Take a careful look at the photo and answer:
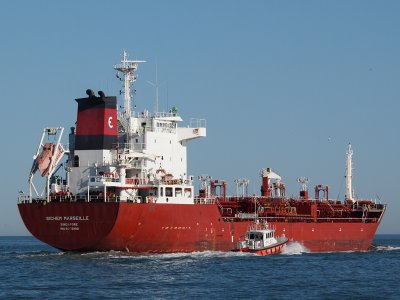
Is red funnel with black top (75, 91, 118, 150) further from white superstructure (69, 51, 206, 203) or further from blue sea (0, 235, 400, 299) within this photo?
blue sea (0, 235, 400, 299)

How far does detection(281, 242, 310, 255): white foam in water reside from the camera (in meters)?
63.0

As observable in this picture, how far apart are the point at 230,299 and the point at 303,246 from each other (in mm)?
30333

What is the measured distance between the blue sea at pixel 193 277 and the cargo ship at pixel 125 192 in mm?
1251

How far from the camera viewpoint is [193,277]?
42.9 metres

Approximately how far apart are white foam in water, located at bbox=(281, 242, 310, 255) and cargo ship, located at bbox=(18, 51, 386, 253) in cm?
160

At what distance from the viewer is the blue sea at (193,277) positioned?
37781 mm

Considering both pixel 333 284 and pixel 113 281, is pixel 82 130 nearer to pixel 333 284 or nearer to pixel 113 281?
pixel 113 281

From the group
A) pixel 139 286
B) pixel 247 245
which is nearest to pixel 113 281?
pixel 139 286

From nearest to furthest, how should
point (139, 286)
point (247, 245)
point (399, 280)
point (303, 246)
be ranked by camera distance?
point (139, 286) < point (399, 280) < point (247, 245) < point (303, 246)

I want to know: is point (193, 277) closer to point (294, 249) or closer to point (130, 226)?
point (130, 226)

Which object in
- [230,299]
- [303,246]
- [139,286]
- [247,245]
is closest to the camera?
[230,299]

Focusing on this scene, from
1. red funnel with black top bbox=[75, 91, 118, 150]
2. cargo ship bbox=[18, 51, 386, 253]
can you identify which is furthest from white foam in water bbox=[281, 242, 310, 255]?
red funnel with black top bbox=[75, 91, 118, 150]

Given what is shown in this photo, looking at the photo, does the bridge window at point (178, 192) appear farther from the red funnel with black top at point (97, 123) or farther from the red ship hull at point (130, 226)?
the red funnel with black top at point (97, 123)

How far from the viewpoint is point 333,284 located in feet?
138
